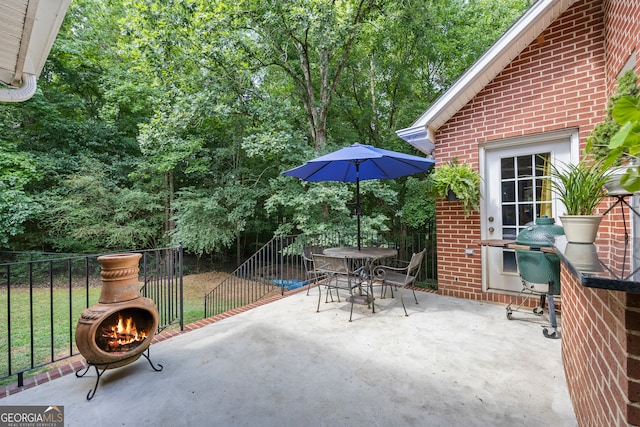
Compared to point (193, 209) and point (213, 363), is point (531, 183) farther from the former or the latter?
point (193, 209)

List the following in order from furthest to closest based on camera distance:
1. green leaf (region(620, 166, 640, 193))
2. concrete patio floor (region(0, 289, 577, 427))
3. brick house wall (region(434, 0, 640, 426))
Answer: concrete patio floor (region(0, 289, 577, 427))
brick house wall (region(434, 0, 640, 426))
green leaf (region(620, 166, 640, 193))

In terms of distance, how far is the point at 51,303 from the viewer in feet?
8.09

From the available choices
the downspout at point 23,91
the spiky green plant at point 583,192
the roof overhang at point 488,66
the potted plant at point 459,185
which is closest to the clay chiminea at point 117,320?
the downspout at point 23,91

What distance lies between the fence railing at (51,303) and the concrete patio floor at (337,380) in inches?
21.0

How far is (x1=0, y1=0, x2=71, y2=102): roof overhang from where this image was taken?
62.7 inches

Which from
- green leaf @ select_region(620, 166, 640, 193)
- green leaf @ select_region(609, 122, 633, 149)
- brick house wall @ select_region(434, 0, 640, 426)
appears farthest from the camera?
brick house wall @ select_region(434, 0, 640, 426)

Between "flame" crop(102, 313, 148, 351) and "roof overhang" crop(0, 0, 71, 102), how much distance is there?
200 cm

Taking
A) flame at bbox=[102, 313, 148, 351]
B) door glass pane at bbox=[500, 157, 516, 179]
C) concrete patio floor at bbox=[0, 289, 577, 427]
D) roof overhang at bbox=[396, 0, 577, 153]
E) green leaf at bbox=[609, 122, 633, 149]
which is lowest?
concrete patio floor at bbox=[0, 289, 577, 427]

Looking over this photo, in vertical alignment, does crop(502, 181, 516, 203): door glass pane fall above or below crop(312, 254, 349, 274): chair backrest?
above

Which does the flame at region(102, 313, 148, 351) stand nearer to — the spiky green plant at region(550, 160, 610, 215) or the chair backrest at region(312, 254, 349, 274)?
the chair backrest at region(312, 254, 349, 274)

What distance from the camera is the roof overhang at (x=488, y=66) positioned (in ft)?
11.1

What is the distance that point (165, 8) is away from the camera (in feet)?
19.3

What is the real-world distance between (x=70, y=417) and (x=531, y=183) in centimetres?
505

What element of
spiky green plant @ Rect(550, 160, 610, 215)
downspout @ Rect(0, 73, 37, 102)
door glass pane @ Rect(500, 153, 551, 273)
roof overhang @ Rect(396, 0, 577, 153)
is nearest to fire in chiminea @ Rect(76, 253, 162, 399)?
downspout @ Rect(0, 73, 37, 102)
